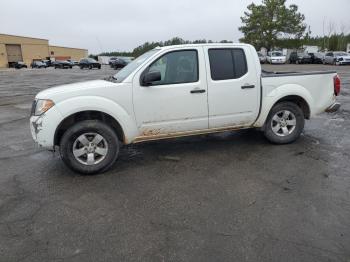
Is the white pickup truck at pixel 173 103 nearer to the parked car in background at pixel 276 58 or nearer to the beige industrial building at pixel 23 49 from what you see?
the parked car in background at pixel 276 58

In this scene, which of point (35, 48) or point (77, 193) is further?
point (35, 48)

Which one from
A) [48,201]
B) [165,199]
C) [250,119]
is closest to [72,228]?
[48,201]

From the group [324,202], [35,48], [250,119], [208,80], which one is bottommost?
[324,202]

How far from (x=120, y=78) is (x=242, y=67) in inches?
81.6

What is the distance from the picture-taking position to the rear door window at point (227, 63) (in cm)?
517

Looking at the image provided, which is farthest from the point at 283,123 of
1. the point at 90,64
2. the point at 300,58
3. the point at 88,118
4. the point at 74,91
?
the point at 90,64

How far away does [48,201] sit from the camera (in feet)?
12.7

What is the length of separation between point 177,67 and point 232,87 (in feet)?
3.24

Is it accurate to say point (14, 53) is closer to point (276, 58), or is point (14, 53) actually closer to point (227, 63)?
point (276, 58)

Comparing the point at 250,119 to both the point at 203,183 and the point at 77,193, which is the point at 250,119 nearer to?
the point at 203,183

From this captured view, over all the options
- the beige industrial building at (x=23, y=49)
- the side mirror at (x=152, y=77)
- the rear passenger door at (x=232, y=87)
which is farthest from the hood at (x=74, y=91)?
the beige industrial building at (x=23, y=49)

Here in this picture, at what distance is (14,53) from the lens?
7481 centimetres

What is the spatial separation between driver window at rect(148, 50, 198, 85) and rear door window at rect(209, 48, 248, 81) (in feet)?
1.03

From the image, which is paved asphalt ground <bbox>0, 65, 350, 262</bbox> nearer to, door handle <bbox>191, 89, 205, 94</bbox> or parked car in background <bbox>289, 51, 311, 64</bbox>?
door handle <bbox>191, 89, 205, 94</bbox>
